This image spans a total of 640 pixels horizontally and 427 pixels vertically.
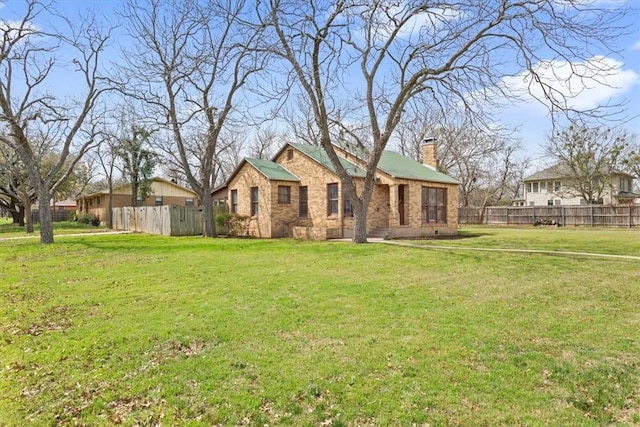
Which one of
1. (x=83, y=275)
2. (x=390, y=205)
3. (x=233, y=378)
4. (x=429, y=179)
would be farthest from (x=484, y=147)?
(x=233, y=378)

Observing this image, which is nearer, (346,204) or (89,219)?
(346,204)

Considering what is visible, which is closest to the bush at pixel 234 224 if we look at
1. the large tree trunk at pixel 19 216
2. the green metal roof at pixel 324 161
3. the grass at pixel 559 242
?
the green metal roof at pixel 324 161

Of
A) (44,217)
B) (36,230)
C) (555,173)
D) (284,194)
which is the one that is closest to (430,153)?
(284,194)

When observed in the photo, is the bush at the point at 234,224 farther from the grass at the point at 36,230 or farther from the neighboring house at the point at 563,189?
the neighboring house at the point at 563,189

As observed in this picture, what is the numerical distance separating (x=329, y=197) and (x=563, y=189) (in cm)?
3579

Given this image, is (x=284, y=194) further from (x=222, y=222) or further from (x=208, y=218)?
(x=208, y=218)

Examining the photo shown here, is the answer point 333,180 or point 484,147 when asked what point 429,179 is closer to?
point 333,180

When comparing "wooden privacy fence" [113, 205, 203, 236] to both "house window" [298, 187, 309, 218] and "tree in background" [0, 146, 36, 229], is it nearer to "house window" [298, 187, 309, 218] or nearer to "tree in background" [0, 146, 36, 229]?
"house window" [298, 187, 309, 218]

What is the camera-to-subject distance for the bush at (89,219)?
1632 inches

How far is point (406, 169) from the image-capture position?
74.6ft

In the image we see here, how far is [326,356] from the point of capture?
483 cm

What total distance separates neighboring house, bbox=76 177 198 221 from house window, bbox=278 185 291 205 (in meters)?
22.2

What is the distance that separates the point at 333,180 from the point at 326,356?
16.4 m

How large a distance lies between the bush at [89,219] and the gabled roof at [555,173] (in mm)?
46537
